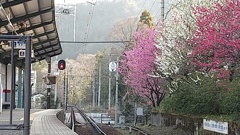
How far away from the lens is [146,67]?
23422mm

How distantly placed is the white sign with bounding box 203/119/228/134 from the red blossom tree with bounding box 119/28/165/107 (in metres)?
8.00

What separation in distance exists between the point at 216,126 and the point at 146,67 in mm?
10928

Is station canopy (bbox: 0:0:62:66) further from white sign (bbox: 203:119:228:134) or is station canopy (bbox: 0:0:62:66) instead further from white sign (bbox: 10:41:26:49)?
white sign (bbox: 10:41:26:49)

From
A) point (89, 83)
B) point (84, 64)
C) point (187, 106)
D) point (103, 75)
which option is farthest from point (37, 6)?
point (89, 83)

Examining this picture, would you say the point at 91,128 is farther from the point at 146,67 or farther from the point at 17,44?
the point at 17,44

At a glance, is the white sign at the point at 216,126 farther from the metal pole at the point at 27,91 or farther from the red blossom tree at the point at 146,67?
the metal pole at the point at 27,91

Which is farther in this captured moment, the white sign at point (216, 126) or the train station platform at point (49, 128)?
the white sign at point (216, 126)

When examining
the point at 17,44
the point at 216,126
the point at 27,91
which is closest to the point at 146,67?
the point at 216,126

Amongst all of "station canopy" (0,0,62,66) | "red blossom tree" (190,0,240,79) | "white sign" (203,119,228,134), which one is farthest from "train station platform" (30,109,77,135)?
"red blossom tree" (190,0,240,79)

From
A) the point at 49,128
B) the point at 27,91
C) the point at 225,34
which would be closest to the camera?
the point at 27,91

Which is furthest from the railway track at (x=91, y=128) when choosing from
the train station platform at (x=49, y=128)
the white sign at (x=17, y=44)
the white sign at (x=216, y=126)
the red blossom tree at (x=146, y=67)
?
the white sign at (x=17, y=44)

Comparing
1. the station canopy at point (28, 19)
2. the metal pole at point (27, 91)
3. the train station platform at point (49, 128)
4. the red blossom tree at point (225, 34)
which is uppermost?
the station canopy at point (28, 19)

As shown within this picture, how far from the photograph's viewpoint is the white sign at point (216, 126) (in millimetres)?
12242

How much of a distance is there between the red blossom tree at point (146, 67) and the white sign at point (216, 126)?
26.3 ft
